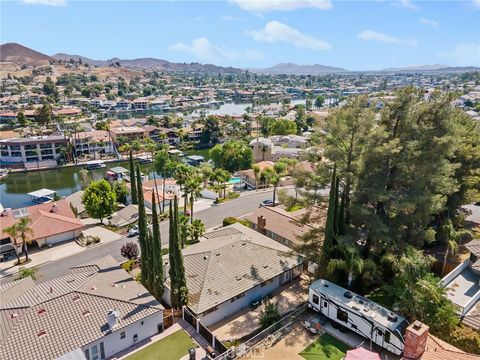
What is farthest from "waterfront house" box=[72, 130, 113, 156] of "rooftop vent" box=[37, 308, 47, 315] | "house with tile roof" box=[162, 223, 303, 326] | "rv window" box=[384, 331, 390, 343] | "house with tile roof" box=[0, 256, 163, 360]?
"rv window" box=[384, 331, 390, 343]

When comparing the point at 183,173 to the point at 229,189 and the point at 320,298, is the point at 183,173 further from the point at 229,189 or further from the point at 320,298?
the point at 320,298

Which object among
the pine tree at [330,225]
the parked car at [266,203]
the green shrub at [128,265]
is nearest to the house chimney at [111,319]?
the green shrub at [128,265]

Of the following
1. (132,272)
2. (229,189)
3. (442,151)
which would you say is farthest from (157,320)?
(229,189)

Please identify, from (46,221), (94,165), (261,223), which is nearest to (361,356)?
(261,223)

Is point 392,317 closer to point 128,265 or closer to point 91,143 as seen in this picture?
point 128,265

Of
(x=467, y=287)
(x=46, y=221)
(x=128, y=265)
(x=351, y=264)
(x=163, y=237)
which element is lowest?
(x=163, y=237)
